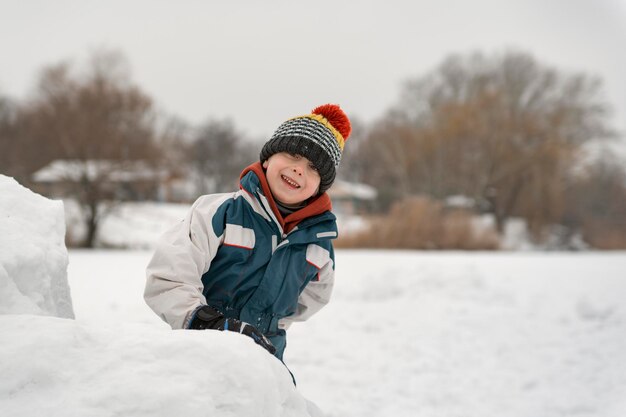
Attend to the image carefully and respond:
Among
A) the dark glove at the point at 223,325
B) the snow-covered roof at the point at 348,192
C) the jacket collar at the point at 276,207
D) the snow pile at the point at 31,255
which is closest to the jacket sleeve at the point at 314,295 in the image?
the jacket collar at the point at 276,207

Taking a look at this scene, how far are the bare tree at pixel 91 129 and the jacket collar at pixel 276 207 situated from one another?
999cm

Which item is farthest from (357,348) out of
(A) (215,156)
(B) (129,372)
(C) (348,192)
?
(A) (215,156)

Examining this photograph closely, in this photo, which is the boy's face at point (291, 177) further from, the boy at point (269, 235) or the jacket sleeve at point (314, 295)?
the jacket sleeve at point (314, 295)

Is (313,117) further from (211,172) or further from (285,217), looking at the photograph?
(211,172)

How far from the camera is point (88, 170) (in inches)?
428

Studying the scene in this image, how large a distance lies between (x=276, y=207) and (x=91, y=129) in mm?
10482

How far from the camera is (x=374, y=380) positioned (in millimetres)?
3068

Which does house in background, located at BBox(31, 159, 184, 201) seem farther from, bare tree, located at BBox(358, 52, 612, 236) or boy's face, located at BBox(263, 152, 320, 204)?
bare tree, located at BBox(358, 52, 612, 236)

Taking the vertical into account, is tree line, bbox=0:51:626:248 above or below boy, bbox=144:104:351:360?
above

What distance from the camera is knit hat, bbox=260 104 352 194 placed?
6.07ft

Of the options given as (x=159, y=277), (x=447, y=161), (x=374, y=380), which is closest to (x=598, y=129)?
(x=447, y=161)

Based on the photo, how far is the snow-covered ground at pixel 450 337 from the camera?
2.78 meters

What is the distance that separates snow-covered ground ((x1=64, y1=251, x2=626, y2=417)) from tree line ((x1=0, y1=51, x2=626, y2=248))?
5.33 metres

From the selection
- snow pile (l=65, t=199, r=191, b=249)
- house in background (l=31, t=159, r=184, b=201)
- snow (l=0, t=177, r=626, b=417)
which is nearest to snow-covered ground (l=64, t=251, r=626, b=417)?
snow (l=0, t=177, r=626, b=417)
